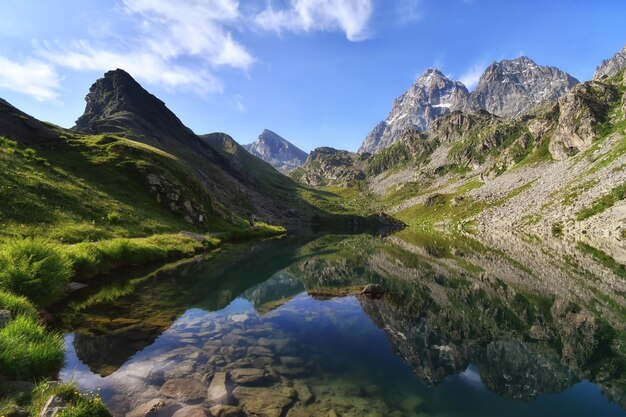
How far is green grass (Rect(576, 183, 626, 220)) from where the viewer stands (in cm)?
10975

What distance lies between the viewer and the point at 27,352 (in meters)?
12.5

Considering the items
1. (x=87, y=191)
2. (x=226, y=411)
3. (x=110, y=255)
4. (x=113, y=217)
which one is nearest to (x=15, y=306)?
(x=226, y=411)

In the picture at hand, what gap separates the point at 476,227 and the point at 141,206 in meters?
145

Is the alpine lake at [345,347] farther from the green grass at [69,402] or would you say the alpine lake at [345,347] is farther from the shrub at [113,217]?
the shrub at [113,217]

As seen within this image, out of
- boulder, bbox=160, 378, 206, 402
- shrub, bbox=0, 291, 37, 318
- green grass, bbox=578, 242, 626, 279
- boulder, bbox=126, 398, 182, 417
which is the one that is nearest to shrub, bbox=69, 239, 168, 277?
shrub, bbox=0, 291, 37, 318

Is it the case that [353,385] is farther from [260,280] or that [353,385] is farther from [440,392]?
[260,280]

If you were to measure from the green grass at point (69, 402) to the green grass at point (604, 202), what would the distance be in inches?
5372

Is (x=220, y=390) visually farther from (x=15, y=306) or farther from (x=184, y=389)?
(x=15, y=306)

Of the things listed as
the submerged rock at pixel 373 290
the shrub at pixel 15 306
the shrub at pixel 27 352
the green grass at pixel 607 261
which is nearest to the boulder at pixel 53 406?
the shrub at pixel 27 352

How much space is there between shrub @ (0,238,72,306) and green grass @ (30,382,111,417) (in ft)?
41.5

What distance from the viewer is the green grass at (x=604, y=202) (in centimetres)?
10975

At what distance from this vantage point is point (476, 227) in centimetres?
16500

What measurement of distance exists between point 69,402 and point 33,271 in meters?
15.6

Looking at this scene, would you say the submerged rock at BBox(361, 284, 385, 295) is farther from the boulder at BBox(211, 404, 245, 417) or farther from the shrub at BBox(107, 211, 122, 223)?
the shrub at BBox(107, 211, 122, 223)
